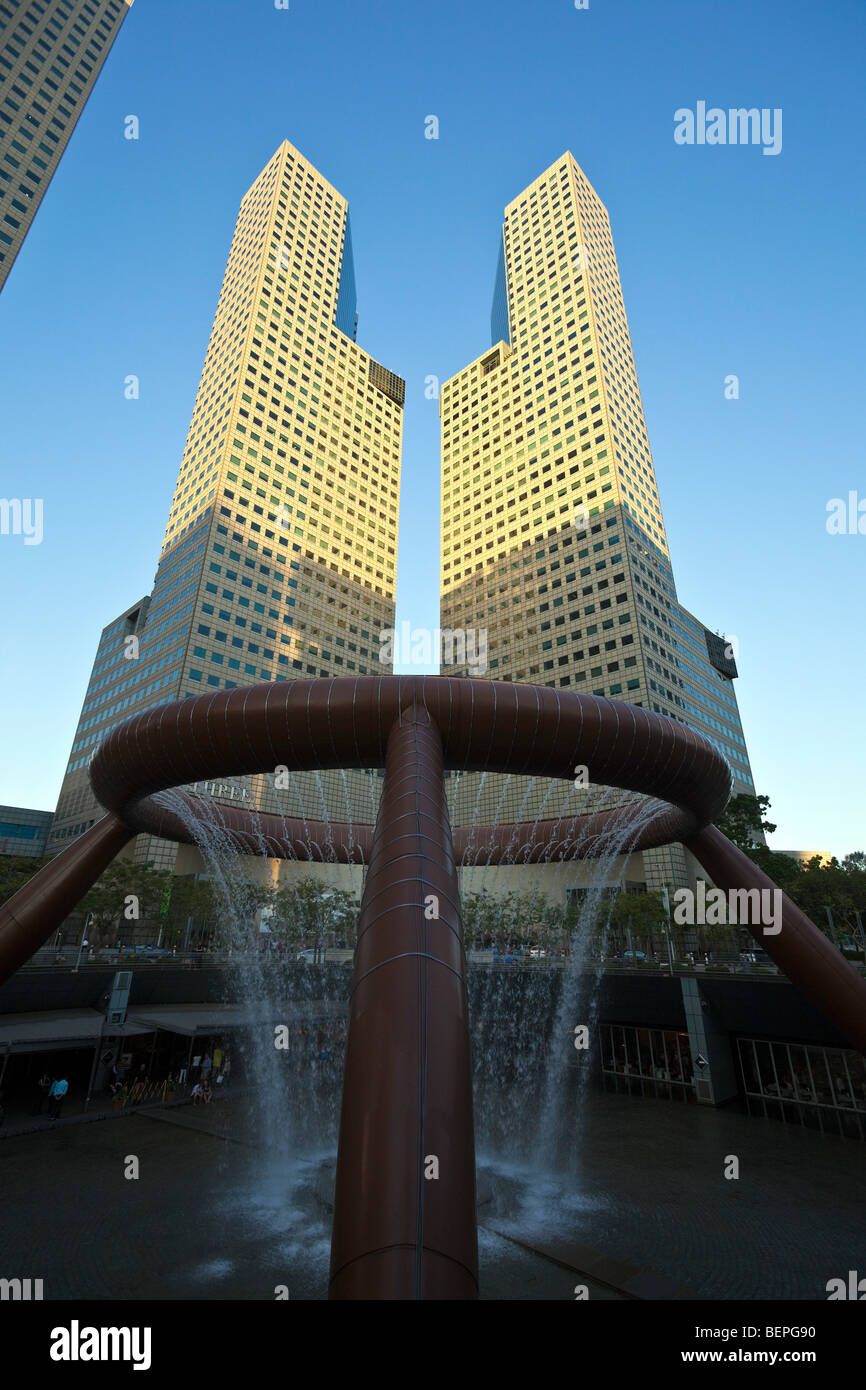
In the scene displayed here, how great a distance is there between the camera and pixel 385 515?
9775 cm

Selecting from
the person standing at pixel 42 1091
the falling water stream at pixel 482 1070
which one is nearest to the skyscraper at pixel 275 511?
the falling water stream at pixel 482 1070

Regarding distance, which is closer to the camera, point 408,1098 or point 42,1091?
point 408,1098

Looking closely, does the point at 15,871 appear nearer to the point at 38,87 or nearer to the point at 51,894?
the point at 51,894

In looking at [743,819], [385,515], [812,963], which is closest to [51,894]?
[812,963]

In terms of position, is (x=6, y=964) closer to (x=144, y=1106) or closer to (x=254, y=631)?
(x=144, y=1106)

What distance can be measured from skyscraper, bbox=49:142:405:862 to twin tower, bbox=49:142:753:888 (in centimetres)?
33

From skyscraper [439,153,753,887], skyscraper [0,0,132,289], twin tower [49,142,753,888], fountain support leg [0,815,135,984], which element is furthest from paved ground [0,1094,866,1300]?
skyscraper [0,0,132,289]

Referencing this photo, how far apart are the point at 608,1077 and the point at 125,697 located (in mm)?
63263

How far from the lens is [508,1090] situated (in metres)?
24.3

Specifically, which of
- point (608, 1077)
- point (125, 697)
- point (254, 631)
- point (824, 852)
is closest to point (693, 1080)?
point (608, 1077)

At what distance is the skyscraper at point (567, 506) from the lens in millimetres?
71562

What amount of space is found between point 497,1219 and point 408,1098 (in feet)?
27.8

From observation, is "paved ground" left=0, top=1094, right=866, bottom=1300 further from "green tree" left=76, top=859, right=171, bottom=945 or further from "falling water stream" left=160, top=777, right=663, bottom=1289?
"green tree" left=76, top=859, right=171, bottom=945

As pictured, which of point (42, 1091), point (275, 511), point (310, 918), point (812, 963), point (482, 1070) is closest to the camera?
point (812, 963)
